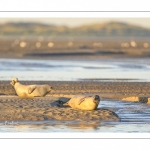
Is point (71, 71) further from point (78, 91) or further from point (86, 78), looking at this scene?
point (78, 91)

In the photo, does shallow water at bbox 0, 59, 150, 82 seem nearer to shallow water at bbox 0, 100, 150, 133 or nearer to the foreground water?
the foreground water

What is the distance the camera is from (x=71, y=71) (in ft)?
92.2

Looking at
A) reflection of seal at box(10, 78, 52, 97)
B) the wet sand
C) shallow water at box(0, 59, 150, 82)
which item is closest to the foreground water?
shallow water at box(0, 59, 150, 82)

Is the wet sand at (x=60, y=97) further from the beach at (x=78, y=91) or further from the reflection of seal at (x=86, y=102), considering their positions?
the reflection of seal at (x=86, y=102)

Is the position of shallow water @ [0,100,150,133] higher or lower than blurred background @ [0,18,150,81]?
lower

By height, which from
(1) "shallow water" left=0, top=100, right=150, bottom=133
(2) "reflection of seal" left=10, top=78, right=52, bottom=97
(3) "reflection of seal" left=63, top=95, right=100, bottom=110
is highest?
(2) "reflection of seal" left=10, top=78, right=52, bottom=97

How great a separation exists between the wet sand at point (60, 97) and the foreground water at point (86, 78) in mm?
421

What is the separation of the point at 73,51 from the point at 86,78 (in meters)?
17.7

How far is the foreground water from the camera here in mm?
15016

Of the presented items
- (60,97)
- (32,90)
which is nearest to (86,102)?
(60,97)

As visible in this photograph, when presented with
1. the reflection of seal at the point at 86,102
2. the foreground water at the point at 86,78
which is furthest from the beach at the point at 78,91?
the reflection of seal at the point at 86,102

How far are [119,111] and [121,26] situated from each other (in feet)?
111

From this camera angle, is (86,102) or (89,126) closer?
(89,126)

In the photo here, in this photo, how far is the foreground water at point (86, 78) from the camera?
15.0m
